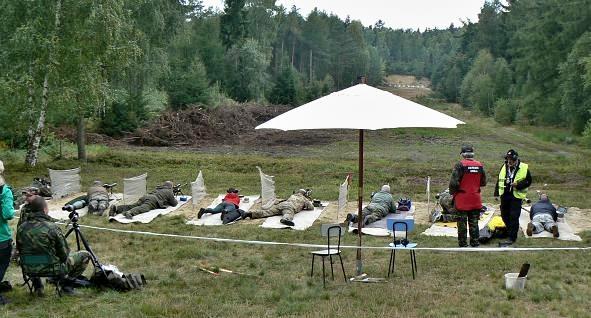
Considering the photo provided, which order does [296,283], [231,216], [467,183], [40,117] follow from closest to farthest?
[296,283] → [467,183] → [231,216] → [40,117]

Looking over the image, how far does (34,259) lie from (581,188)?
16858 millimetres

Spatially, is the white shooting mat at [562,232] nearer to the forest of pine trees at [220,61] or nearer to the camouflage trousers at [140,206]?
the camouflage trousers at [140,206]

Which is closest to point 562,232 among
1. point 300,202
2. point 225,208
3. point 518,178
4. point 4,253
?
point 518,178

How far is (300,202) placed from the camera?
13781mm

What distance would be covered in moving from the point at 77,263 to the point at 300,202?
7.23 metres

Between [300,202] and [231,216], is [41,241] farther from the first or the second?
[300,202]

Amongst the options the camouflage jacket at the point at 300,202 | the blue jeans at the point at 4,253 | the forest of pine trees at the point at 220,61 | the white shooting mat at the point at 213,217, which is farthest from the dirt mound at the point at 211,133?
the blue jeans at the point at 4,253

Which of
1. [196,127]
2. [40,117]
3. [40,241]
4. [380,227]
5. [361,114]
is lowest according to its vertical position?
[380,227]

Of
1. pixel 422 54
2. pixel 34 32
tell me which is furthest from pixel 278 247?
pixel 422 54

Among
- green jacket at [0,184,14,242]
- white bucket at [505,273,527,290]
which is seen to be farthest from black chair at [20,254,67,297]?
white bucket at [505,273,527,290]

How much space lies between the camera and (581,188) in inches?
734

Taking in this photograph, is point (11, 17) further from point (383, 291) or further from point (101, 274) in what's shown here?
point (383, 291)

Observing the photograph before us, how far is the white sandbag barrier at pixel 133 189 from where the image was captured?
13.8m

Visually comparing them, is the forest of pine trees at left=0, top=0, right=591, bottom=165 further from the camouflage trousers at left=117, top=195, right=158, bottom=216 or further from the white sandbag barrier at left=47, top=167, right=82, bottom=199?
the camouflage trousers at left=117, top=195, right=158, bottom=216
